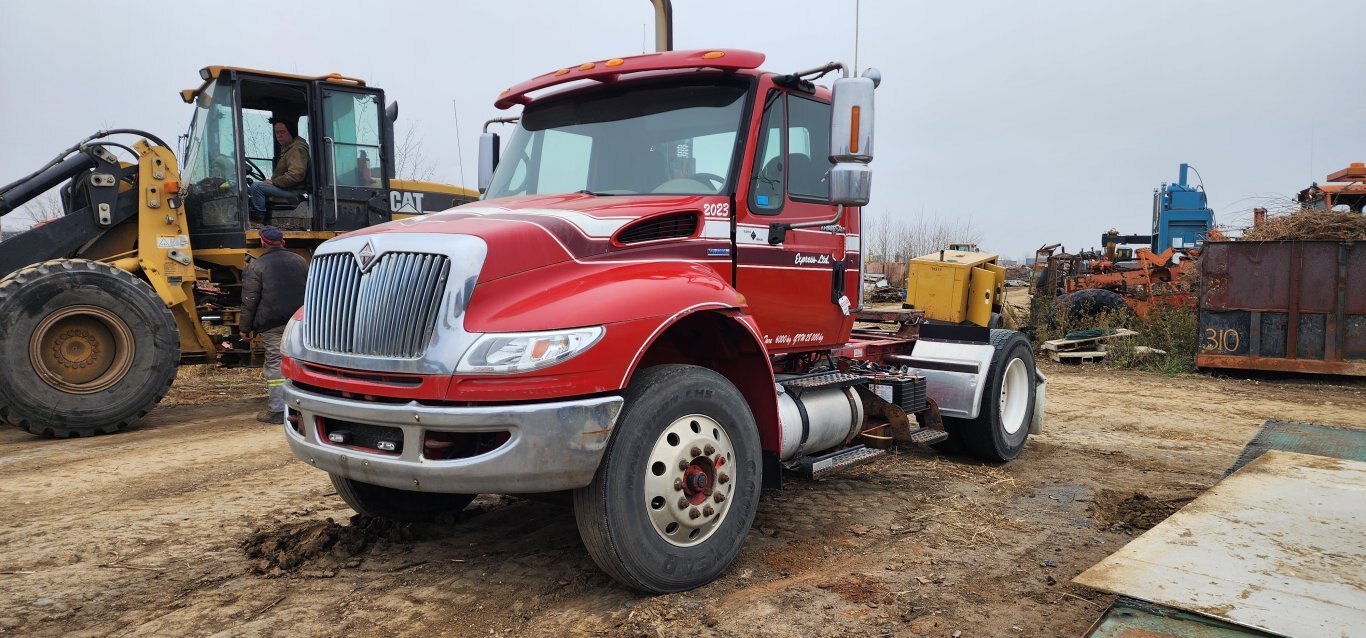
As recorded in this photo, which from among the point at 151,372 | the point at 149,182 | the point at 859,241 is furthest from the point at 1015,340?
the point at 149,182

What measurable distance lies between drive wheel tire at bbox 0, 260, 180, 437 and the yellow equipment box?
8.74 m

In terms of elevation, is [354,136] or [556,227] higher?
[354,136]

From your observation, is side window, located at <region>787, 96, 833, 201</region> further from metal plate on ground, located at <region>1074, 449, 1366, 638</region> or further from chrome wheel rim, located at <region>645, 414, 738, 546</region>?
metal plate on ground, located at <region>1074, 449, 1366, 638</region>

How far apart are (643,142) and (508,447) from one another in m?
2.07

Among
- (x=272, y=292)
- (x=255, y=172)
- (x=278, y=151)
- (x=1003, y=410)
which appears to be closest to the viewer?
(x=1003, y=410)

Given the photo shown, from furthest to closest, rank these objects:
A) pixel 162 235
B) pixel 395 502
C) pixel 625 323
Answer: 1. pixel 162 235
2. pixel 395 502
3. pixel 625 323

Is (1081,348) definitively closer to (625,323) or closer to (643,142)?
(643,142)

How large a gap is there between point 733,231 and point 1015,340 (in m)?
3.37

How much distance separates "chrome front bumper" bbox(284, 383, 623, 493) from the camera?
11.1ft

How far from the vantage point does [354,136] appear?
9914 mm

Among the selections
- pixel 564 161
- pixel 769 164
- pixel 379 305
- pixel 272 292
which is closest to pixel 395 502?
pixel 379 305

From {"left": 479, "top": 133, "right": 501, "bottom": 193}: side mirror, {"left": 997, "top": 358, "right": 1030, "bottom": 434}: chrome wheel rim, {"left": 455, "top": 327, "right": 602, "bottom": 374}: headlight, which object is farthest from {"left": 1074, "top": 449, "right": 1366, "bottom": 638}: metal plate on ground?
{"left": 479, "top": 133, "right": 501, "bottom": 193}: side mirror

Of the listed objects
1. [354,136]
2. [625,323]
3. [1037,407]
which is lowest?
[1037,407]

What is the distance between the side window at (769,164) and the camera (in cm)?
470
